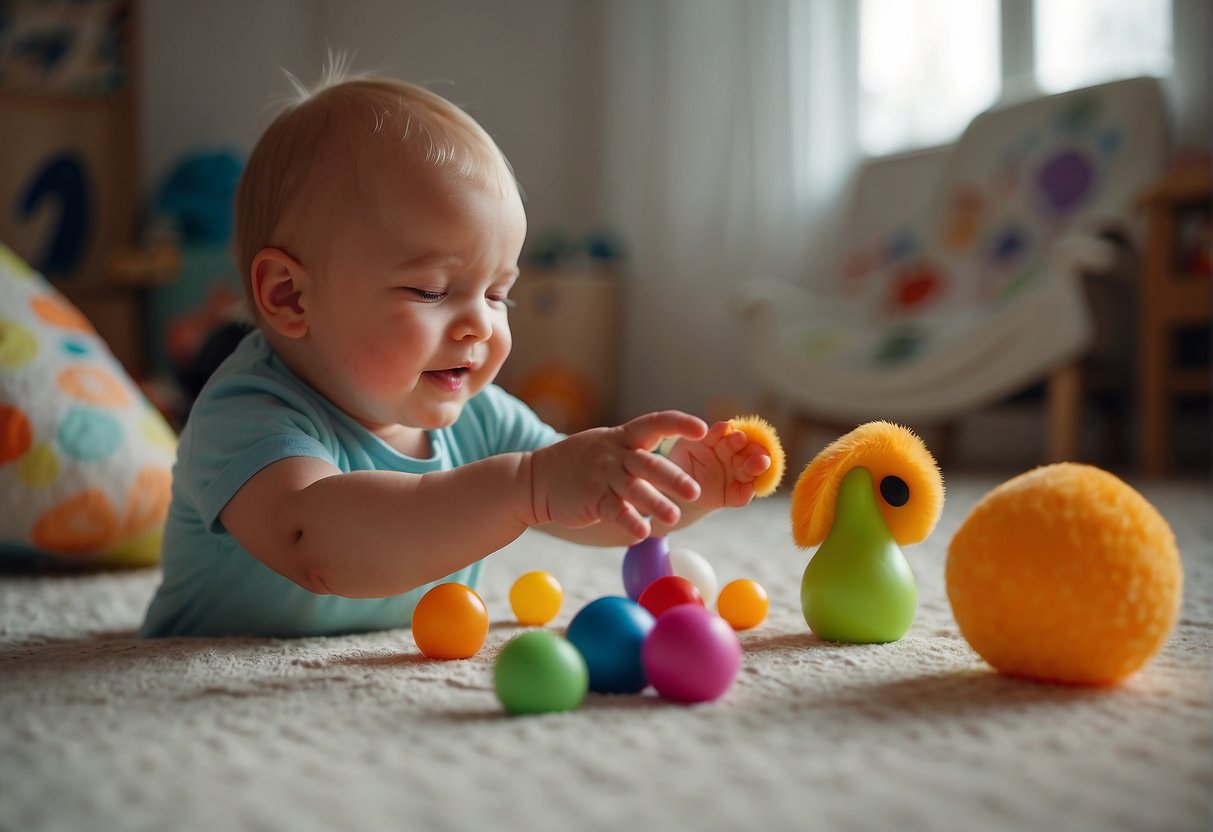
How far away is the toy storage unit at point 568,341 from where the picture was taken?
3.65 metres

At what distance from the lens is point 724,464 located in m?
0.82

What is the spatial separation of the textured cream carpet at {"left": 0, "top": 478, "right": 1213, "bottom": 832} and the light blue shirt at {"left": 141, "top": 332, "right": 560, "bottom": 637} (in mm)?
67

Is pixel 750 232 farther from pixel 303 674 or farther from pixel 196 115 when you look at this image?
pixel 303 674

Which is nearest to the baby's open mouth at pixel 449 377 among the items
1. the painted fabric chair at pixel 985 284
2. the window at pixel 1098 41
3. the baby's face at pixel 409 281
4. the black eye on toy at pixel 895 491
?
the baby's face at pixel 409 281

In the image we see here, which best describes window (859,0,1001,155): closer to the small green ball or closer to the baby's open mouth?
the baby's open mouth

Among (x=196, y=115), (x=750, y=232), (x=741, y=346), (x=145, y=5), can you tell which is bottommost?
A: (x=741, y=346)

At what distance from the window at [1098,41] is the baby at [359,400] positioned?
2.39 meters

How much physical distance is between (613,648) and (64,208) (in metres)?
3.72

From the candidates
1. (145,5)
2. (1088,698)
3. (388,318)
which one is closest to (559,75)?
(145,5)

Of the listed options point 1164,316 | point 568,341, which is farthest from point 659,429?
point 568,341

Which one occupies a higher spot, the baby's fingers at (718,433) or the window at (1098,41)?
the window at (1098,41)

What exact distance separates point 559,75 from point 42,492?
331cm

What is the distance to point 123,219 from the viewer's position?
383 centimetres

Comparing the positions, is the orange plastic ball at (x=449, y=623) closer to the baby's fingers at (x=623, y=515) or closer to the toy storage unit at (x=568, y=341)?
the baby's fingers at (x=623, y=515)
